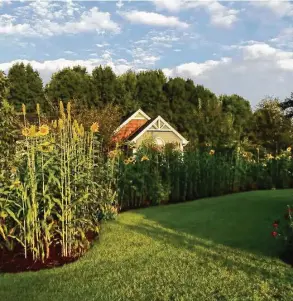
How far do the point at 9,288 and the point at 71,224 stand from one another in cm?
118

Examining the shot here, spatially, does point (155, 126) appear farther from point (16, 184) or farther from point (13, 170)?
point (16, 184)

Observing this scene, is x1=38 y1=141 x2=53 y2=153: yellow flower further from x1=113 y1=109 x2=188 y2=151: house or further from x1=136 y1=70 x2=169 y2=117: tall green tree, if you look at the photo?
x1=136 y1=70 x2=169 y2=117: tall green tree

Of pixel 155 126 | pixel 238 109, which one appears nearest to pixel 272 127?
pixel 155 126

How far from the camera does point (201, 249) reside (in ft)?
16.4

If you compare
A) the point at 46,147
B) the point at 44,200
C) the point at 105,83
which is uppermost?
the point at 105,83

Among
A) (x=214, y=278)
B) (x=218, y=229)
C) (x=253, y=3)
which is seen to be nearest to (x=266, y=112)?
(x=253, y=3)

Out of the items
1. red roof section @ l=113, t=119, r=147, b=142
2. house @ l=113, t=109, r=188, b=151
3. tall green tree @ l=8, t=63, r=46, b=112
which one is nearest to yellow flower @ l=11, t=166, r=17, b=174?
house @ l=113, t=109, r=188, b=151

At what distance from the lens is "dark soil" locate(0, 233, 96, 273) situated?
15.3 feet

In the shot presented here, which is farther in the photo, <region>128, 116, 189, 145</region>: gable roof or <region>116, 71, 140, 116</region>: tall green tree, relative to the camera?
<region>116, 71, 140, 116</region>: tall green tree

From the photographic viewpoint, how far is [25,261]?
15.8 ft

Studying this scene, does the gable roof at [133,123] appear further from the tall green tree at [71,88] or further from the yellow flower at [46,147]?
the yellow flower at [46,147]

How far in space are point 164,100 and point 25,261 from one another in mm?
33308

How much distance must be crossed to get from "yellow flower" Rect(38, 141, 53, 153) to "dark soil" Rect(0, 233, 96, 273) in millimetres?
1144

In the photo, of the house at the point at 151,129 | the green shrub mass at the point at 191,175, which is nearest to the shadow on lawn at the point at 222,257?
the green shrub mass at the point at 191,175
